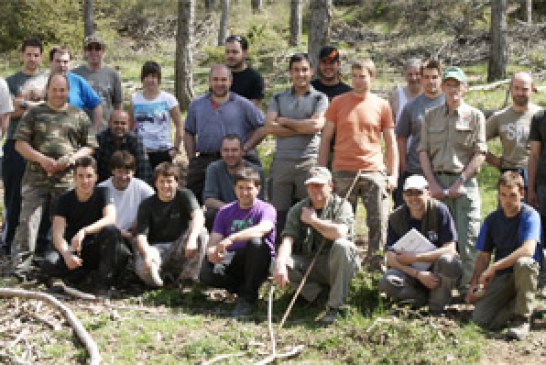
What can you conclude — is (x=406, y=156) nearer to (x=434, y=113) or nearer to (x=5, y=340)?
(x=434, y=113)

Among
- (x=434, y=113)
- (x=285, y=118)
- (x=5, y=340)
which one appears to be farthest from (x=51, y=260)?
(x=434, y=113)

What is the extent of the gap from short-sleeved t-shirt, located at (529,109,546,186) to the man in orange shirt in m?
1.18

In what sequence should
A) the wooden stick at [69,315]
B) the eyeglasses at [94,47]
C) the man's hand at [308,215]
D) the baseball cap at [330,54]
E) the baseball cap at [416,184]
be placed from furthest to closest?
1. the eyeglasses at [94,47]
2. the baseball cap at [330,54]
3. the man's hand at [308,215]
4. the baseball cap at [416,184]
5. the wooden stick at [69,315]

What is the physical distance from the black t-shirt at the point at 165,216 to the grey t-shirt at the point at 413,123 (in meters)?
2.07

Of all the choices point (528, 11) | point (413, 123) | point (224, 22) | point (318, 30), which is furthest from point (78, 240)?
point (224, 22)

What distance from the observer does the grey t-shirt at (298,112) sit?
7.11 metres

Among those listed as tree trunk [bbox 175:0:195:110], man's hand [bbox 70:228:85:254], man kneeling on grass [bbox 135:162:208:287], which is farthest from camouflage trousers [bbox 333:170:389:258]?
tree trunk [bbox 175:0:195:110]

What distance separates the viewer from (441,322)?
229 inches

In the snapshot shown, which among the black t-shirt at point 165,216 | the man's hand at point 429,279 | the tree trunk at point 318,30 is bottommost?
the man's hand at point 429,279

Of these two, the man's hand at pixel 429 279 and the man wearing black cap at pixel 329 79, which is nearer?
the man's hand at pixel 429 279

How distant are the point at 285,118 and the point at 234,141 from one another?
0.52 metres

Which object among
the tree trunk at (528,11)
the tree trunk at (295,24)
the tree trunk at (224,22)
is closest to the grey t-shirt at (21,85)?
the tree trunk at (295,24)

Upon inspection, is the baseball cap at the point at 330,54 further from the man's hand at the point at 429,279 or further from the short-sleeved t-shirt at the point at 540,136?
the man's hand at the point at 429,279

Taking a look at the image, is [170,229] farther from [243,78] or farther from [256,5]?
[256,5]
